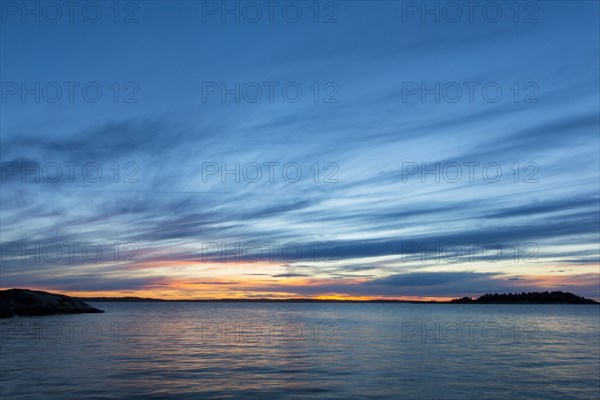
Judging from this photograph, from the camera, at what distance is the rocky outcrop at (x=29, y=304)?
11175 cm

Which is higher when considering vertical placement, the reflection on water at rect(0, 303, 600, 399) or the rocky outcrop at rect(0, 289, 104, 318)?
the reflection on water at rect(0, 303, 600, 399)

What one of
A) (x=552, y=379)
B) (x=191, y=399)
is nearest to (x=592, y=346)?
(x=552, y=379)

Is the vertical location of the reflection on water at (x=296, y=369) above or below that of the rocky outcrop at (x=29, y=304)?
above

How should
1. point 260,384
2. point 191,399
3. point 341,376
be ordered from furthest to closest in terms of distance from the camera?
A: point 341,376
point 260,384
point 191,399

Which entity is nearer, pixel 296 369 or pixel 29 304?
pixel 296 369

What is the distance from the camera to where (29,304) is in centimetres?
11738

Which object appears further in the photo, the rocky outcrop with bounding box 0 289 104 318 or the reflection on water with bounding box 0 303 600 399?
the rocky outcrop with bounding box 0 289 104 318

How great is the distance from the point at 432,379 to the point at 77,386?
2166 centimetres

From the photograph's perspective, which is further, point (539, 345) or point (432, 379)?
point (539, 345)

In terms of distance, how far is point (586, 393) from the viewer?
2959 cm

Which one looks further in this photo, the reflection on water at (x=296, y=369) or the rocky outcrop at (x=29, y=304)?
the rocky outcrop at (x=29, y=304)

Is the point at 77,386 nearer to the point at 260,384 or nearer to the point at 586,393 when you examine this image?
the point at 260,384

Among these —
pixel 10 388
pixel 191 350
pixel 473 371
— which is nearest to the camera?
pixel 10 388

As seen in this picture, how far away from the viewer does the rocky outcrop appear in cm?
11175
